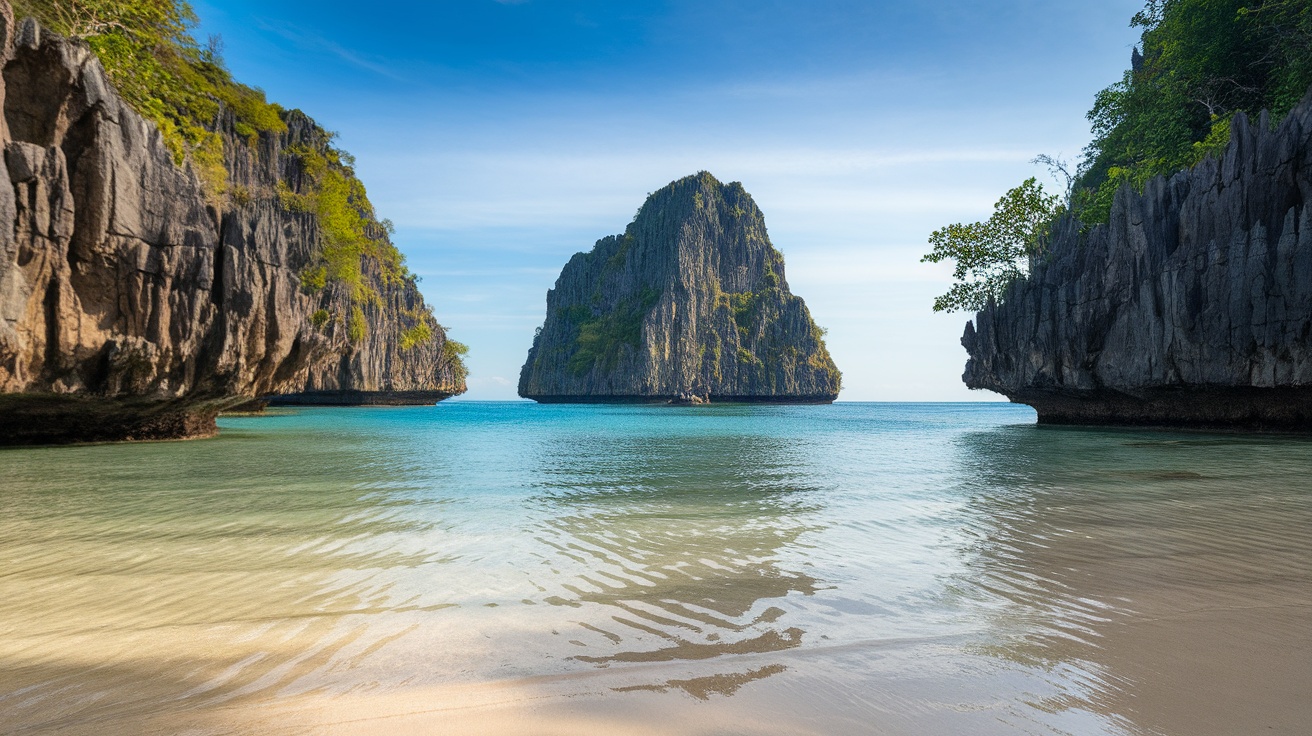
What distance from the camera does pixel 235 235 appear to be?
1905 centimetres

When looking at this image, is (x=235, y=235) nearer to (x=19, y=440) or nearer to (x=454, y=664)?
(x=19, y=440)

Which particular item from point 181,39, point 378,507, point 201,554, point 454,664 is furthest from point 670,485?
point 181,39

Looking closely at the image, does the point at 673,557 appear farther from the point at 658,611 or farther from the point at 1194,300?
the point at 1194,300

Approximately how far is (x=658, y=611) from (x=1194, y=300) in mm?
26970

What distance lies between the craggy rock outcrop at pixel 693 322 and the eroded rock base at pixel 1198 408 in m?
80.6

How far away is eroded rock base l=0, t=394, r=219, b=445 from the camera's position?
1686 cm

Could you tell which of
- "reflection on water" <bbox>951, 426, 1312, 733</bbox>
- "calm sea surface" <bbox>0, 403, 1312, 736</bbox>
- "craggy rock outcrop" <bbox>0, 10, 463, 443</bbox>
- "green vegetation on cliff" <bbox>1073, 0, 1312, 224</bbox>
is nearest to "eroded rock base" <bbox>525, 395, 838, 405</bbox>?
"green vegetation on cliff" <bbox>1073, 0, 1312, 224</bbox>

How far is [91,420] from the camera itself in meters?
19.2

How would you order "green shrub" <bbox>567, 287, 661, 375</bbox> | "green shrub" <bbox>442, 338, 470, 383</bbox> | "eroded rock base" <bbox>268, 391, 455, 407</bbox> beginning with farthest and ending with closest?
"green shrub" <bbox>567, 287, 661, 375</bbox>
"green shrub" <bbox>442, 338, 470, 383</bbox>
"eroded rock base" <bbox>268, 391, 455, 407</bbox>

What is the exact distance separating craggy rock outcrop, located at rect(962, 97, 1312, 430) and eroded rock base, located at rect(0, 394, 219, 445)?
33.3 meters

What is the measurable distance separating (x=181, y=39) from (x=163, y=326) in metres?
15.3

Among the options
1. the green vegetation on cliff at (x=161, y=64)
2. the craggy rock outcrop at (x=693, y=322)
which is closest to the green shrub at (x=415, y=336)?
the green vegetation on cliff at (x=161, y=64)

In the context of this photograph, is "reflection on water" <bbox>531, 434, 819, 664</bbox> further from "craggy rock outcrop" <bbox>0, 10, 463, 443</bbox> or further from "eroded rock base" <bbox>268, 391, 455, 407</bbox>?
"eroded rock base" <bbox>268, 391, 455, 407</bbox>

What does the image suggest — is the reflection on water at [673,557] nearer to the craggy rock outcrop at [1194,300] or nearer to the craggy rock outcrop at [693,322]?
the craggy rock outcrop at [1194,300]
